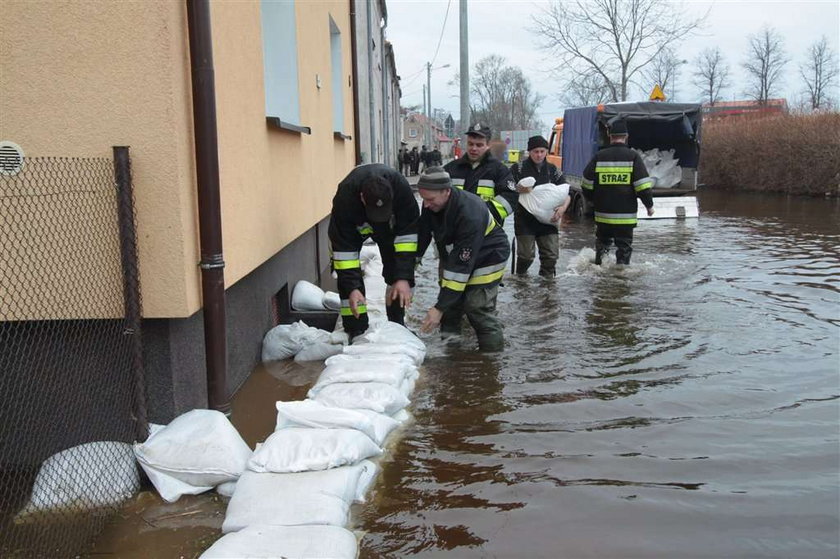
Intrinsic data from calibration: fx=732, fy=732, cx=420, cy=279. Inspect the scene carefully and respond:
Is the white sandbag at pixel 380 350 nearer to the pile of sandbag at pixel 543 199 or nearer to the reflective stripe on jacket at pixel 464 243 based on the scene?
the reflective stripe on jacket at pixel 464 243

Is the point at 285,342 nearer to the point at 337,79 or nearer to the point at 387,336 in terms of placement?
the point at 387,336

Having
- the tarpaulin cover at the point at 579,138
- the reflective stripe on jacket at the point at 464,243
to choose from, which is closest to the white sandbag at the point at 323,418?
the reflective stripe on jacket at the point at 464,243

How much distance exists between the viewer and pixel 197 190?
343 cm

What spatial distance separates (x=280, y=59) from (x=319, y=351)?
2538 millimetres

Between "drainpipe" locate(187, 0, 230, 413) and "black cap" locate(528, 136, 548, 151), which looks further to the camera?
"black cap" locate(528, 136, 548, 151)

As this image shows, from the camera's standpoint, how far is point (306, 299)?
247 inches

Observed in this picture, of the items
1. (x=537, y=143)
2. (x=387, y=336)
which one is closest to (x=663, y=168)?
(x=537, y=143)

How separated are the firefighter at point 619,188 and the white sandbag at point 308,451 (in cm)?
571

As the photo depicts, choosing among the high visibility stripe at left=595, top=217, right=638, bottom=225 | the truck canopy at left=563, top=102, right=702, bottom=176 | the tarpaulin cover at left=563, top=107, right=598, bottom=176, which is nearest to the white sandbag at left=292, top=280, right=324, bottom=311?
the high visibility stripe at left=595, top=217, right=638, bottom=225

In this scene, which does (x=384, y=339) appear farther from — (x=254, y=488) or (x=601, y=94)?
(x=601, y=94)

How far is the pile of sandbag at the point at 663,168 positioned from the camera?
1456 centimetres

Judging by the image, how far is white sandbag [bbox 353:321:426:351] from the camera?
4.59 meters

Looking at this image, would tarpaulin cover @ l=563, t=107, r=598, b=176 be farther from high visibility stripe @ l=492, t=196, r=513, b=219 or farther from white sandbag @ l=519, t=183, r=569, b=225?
high visibility stripe @ l=492, t=196, r=513, b=219

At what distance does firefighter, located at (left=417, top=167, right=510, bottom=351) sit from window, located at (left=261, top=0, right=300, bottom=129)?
1759 mm
